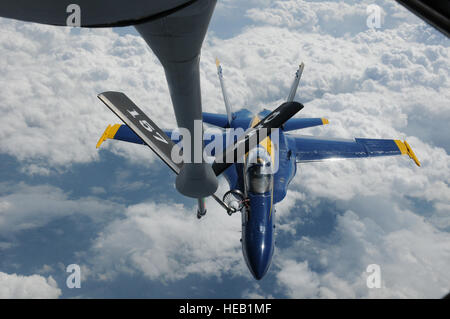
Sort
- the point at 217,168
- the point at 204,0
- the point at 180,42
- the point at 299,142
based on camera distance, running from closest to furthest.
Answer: the point at 204,0 < the point at 180,42 < the point at 217,168 < the point at 299,142

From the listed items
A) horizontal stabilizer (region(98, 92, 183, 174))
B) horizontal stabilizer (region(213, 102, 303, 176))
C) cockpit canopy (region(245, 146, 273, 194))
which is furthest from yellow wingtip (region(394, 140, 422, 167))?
horizontal stabilizer (region(98, 92, 183, 174))

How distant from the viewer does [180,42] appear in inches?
55.1

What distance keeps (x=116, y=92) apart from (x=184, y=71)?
214 cm

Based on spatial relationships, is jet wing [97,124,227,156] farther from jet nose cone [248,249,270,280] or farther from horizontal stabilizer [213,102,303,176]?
horizontal stabilizer [213,102,303,176]

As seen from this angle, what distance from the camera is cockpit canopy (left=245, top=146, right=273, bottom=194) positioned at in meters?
8.27

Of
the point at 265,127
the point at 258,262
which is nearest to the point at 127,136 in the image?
the point at 258,262

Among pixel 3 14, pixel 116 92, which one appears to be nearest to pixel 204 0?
pixel 3 14

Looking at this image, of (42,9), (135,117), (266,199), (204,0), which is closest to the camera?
(42,9)

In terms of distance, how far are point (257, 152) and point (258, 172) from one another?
66cm

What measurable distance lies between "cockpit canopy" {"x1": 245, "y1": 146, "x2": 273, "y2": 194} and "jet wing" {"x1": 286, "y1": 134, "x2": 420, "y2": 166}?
15.1 feet

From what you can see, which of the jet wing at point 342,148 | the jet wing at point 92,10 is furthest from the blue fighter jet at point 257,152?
the jet wing at point 92,10

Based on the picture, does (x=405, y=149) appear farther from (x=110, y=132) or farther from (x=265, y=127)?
(x=110, y=132)

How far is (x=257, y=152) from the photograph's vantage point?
8461 mm

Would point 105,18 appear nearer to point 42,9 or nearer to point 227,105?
point 42,9
